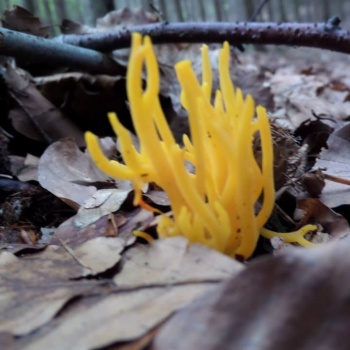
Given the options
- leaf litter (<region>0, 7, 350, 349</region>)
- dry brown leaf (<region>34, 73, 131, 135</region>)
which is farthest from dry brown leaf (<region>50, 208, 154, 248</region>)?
dry brown leaf (<region>34, 73, 131, 135</region>)

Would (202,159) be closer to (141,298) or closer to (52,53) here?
(141,298)

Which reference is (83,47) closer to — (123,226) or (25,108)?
(25,108)

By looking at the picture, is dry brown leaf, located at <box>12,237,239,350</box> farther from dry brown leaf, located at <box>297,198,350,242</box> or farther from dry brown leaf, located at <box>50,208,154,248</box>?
dry brown leaf, located at <box>297,198,350,242</box>

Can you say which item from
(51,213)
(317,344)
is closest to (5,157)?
(51,213)

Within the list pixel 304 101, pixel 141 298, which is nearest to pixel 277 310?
pixel 141 298


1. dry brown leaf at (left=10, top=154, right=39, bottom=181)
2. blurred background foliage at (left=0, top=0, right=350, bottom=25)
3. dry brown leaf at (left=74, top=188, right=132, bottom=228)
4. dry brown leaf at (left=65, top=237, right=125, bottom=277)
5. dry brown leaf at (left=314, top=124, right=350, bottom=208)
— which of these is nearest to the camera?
dry brown leaf at (left=65, top=237, right=125, bottom=277)

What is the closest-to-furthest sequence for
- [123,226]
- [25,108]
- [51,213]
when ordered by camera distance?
[123,226] < [51,213] < [25,108]
